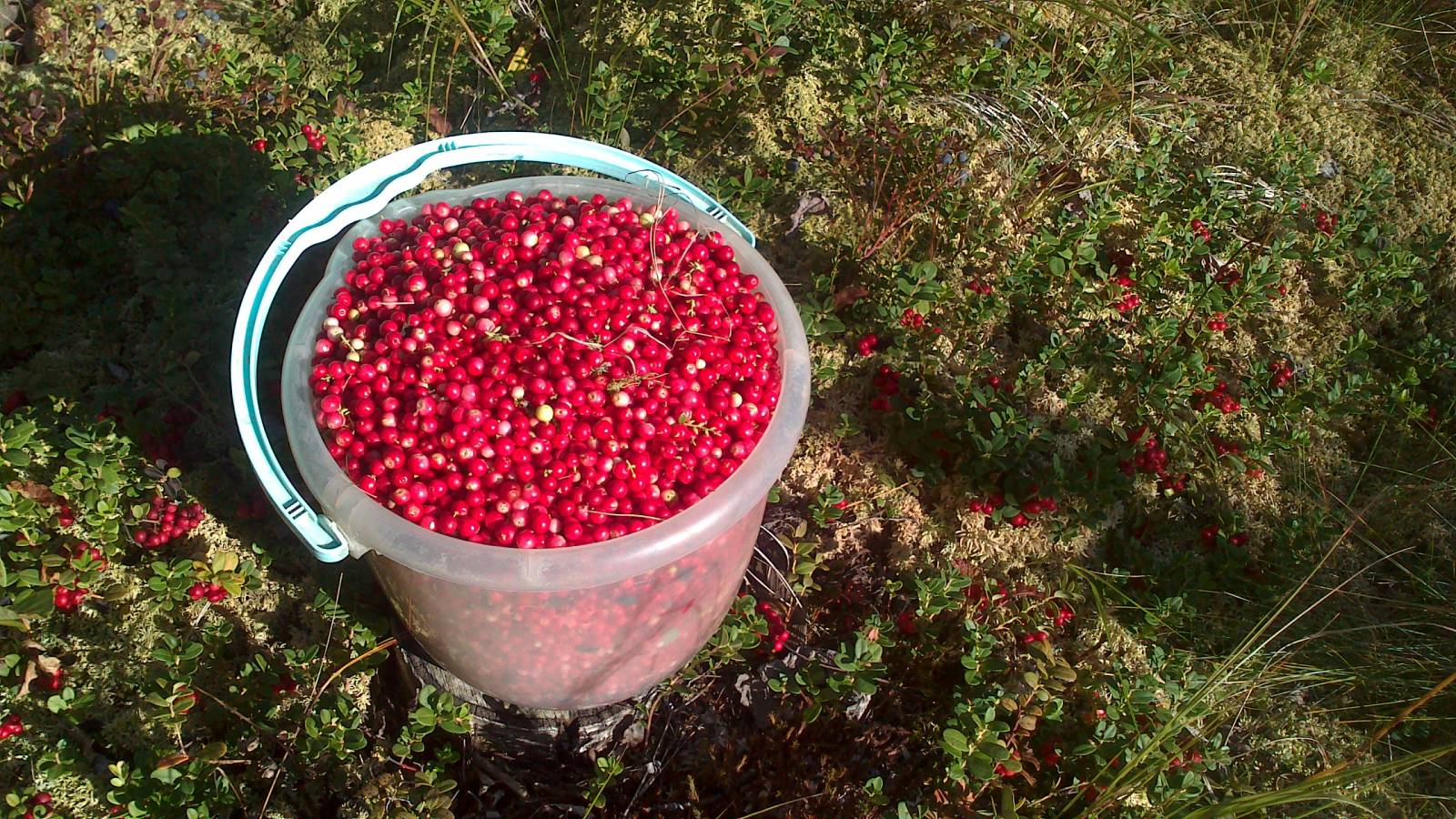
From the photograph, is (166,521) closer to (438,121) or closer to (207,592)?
(207,592)

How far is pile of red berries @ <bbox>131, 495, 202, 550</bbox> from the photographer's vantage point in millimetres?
2855

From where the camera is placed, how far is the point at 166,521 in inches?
113

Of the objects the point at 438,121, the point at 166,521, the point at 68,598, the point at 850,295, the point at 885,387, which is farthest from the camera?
the point at 438,121

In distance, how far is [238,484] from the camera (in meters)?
3.04

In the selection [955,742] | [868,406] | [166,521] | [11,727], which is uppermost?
[868,406]

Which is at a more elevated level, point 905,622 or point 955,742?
point 955,742

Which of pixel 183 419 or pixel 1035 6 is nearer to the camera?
pixel 183 419

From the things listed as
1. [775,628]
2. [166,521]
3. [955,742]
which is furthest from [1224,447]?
[166,521]

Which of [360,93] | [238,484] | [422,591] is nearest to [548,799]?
[422,591]

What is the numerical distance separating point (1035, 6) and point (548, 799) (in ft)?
12.2

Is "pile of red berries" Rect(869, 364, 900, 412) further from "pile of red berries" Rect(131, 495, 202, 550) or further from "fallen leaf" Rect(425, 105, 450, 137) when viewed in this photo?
"pile of red berries" Rect(131, 495, 202, 550)

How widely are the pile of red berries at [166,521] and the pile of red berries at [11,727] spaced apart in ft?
1.78

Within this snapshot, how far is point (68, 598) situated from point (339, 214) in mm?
1394

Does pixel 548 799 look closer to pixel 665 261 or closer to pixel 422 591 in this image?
pixel 422 591
